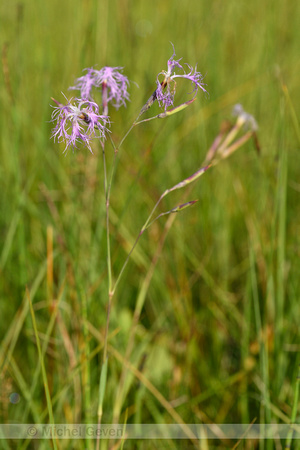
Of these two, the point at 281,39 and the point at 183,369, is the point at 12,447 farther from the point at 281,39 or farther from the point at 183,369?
the point at 281,39

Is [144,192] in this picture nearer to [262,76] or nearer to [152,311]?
[152,311]

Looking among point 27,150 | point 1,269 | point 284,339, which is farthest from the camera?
point 27,150

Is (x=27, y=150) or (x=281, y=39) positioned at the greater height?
(x=281, y=39)

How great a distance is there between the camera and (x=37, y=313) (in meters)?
1.19

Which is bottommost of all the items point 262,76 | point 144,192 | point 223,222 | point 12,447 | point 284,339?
point 12,447

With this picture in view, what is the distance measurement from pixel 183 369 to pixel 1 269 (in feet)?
1.56

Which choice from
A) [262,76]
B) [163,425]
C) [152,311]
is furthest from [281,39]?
[163,425]

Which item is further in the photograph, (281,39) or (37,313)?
(281,39)

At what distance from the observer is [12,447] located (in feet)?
2.95

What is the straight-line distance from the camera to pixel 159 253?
108 centimetres

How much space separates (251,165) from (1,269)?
3.06 feet

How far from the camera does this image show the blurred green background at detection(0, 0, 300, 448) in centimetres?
95

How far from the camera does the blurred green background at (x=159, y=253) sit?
95 centimetres

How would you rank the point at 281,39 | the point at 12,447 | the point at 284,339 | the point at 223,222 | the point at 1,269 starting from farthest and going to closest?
the point at 281,39
the point at 223,222
the point at 1,269
the point at 284,339
the point at 12,447
